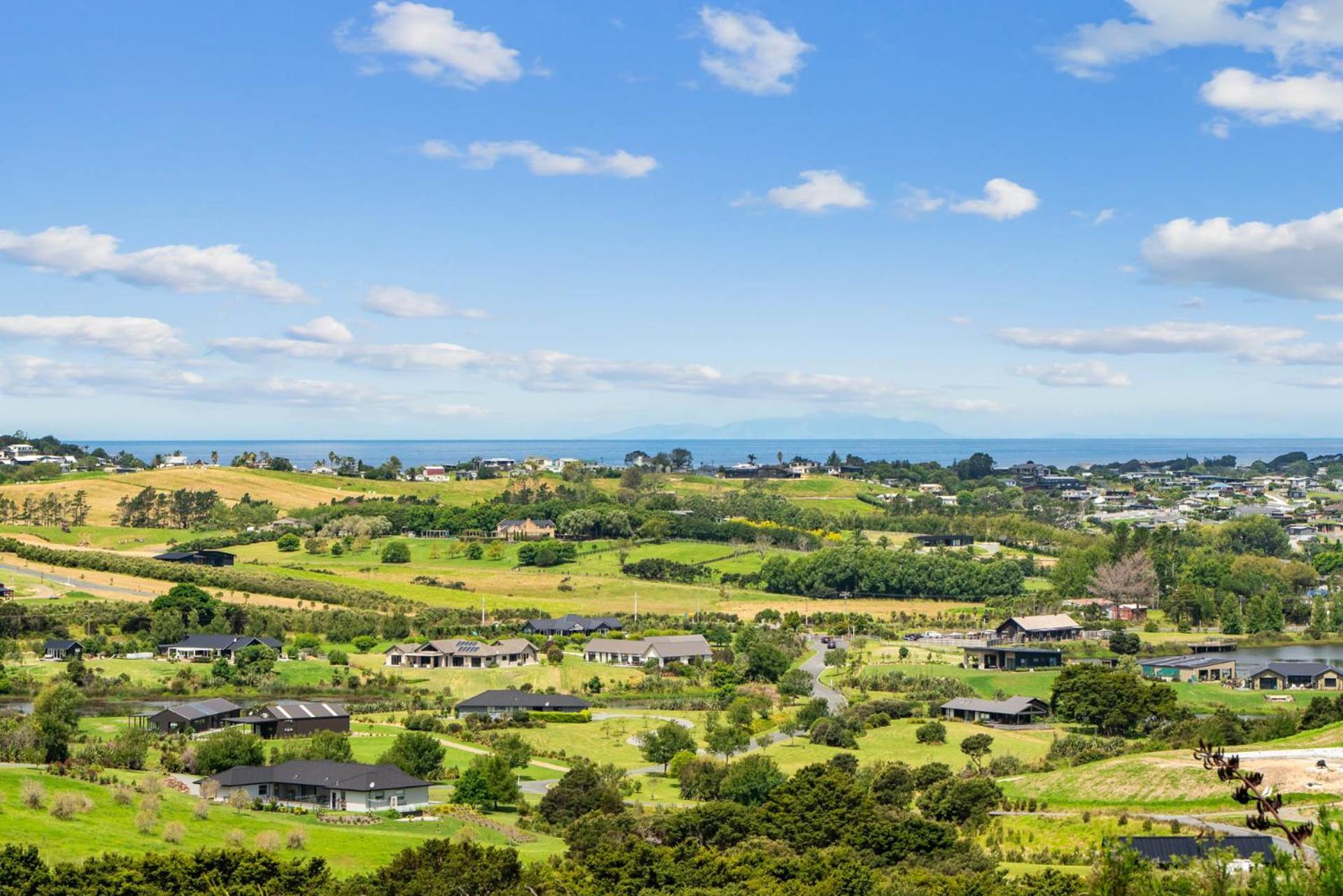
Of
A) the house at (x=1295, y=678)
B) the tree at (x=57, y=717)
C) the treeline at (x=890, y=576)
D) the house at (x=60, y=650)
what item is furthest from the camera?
the treeline at (x=890, y=576)

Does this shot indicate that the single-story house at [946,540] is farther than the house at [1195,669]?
Yes

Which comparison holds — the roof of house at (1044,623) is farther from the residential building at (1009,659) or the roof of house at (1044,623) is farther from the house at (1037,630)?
the residential building at (1009,659)

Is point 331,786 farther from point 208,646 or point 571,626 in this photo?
point 571,626

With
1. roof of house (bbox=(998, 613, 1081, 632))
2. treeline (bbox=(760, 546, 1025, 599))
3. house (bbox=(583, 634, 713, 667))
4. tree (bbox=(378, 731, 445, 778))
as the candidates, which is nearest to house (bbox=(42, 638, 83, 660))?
house (bbox=(583, 634, 713, 667))

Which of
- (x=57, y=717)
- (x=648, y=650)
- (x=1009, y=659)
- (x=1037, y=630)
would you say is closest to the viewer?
(x=57, y=717)

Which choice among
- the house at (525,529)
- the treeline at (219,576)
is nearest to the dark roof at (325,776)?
the treeline at (219,576)

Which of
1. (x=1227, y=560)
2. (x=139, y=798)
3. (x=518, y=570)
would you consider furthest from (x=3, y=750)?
(x=1227, y=560)

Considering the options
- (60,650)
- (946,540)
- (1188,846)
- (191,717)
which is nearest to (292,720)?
(191,717)
